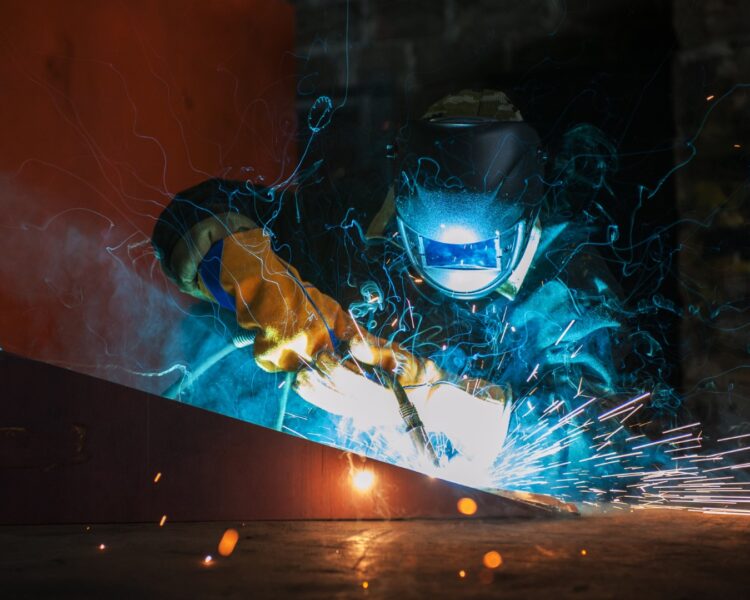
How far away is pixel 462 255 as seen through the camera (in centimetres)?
267

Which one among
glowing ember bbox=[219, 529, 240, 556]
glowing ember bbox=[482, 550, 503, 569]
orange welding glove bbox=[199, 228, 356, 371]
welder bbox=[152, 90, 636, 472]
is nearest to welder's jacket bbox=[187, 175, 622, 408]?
welder bbox=[152, 90, 636, 472]

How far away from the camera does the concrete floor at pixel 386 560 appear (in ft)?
4.13

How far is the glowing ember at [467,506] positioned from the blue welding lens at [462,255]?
33.8 inches

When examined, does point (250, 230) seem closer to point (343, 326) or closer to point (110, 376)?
point (343, 326)

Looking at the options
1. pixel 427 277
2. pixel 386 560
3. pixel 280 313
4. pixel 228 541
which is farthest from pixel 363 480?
pixel 427 277

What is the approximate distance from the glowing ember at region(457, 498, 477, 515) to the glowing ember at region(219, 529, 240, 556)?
0.47 m

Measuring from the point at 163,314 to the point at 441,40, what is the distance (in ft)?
5.29

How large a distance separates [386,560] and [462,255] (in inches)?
52.7

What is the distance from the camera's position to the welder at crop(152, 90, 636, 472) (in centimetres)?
246

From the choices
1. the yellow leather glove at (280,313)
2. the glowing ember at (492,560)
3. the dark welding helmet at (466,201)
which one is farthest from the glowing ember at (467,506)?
the dark welding helmet at (466,201)

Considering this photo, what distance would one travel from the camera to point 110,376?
8.75ft

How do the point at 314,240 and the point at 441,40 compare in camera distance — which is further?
the point at 441,40

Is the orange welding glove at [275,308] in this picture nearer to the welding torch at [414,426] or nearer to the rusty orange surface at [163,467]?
the welding torch at [414,426]

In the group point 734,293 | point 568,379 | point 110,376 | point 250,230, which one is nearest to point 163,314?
point 110,376
